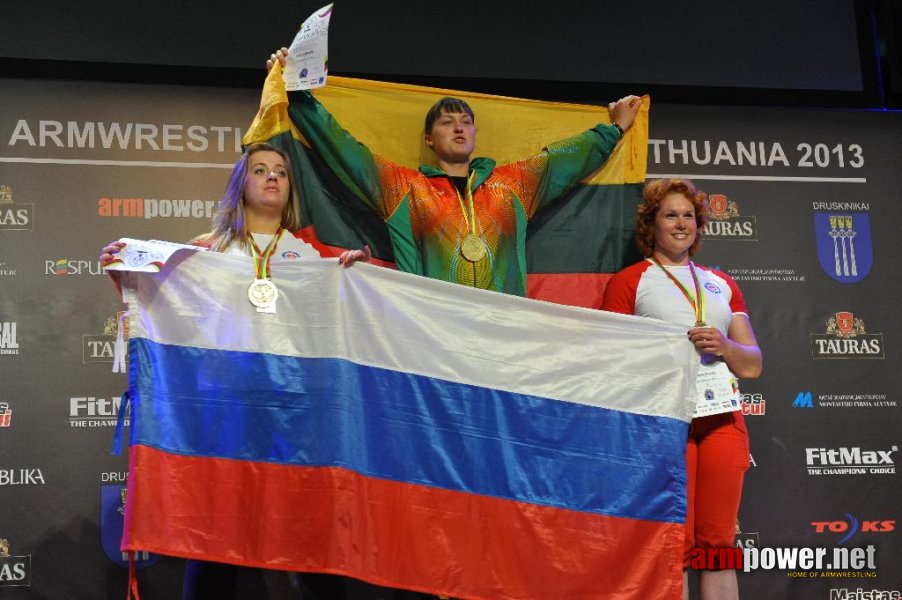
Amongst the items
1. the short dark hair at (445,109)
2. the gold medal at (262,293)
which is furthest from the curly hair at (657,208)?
the gold medal at (262,293)

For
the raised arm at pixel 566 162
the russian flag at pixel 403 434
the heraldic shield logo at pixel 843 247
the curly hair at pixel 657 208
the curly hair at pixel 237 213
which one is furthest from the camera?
the heraldic shield logo at pixel 843 247

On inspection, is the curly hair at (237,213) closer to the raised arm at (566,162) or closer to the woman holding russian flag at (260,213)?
the woman holding russian flag at (260,213)

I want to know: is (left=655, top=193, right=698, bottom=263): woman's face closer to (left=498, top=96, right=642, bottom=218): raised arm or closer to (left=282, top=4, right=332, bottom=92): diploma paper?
(left=498, top=96, right=642, bottom=218): raised arm

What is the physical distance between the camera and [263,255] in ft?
10.3

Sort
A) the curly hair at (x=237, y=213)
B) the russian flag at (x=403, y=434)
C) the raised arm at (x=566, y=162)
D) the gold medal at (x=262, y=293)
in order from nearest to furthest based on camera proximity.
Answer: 1. the russian flag at (x=403, y=434)
2. the gold medal at (x=262, y=293)
3. the curly hair at (x=237, y=213)
4. the raised arm at (x=566, y=162)

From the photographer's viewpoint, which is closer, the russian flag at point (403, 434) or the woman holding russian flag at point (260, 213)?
the russian flag at point (403, 434)

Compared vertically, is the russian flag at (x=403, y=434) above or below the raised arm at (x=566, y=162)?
below

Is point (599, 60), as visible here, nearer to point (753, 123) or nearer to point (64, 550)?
point (753, 123)

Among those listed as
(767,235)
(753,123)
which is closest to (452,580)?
(767,235)

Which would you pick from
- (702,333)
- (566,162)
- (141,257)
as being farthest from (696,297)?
(141,257)

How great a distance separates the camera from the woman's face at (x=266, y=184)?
10.7 ft

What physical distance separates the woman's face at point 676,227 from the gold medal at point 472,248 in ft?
2.02

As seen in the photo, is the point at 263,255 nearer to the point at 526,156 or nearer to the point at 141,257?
the point at 141,257

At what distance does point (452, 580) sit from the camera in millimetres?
2857
